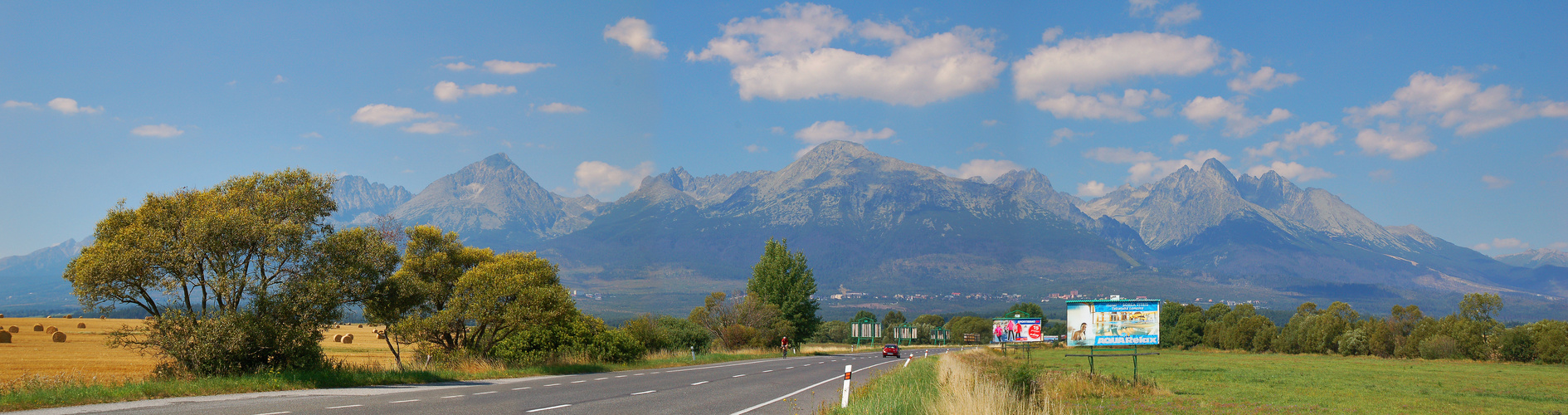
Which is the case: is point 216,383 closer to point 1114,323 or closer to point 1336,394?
point 1114,323

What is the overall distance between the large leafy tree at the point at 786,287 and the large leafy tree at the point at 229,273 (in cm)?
5608

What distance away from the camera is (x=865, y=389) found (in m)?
20.6

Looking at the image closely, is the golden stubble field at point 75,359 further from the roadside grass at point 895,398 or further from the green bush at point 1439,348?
the green bush at point 1439,348

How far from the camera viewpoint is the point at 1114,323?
1051 inches

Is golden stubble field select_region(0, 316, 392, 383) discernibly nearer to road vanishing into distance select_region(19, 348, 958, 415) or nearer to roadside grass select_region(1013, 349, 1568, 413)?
road vanishing into distance select_region(19, 348, 958, 415)

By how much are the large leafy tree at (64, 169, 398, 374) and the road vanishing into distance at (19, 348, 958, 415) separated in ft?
8.16

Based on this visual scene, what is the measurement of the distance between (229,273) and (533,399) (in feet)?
30.5

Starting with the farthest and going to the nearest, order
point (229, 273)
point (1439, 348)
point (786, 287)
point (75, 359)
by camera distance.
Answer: point (786, 287)
point (1439, 348)
point (75, 359)
point (229, 273)

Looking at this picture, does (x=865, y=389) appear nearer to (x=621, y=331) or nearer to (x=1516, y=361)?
(x=621, y=331)

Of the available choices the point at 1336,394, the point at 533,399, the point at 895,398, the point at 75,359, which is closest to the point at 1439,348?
the point at 1336,394

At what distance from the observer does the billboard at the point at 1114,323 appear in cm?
2634

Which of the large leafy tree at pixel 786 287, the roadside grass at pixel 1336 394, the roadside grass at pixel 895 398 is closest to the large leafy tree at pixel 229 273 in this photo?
the roadside grass at pixel 895 398

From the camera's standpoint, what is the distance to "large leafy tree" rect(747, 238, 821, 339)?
3083 inches

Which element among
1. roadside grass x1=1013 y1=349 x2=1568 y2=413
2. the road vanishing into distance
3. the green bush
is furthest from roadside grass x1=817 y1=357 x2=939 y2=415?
the green bush
